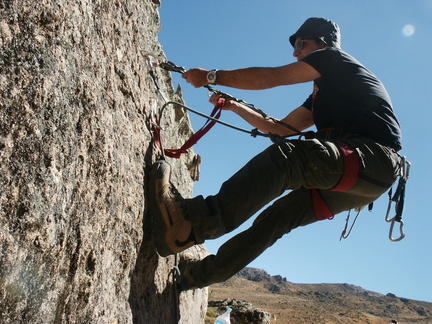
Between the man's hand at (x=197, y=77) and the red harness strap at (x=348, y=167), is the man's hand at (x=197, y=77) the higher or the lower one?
the higher one

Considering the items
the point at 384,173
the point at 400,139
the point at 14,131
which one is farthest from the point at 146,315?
the point at 400,139

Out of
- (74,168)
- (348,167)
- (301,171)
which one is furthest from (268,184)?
(74,168)

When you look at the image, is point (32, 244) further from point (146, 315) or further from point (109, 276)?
point (146, 315)

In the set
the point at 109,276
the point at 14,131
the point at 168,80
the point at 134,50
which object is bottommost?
the point at 109,276

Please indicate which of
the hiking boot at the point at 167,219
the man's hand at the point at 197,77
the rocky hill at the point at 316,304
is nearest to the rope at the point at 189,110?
the man's hand at the point at 197,77

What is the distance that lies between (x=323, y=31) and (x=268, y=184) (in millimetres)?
1787

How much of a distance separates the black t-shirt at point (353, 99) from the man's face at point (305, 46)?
422mm

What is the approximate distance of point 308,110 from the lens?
4.63 metres

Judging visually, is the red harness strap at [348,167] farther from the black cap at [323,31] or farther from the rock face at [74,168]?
the rock face at [74,168]

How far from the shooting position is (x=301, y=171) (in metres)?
2.99

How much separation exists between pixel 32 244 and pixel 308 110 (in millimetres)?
3450

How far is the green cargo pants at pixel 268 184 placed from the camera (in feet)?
9.64

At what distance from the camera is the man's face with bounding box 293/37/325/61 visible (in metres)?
3.93

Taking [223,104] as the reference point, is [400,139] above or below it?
below
